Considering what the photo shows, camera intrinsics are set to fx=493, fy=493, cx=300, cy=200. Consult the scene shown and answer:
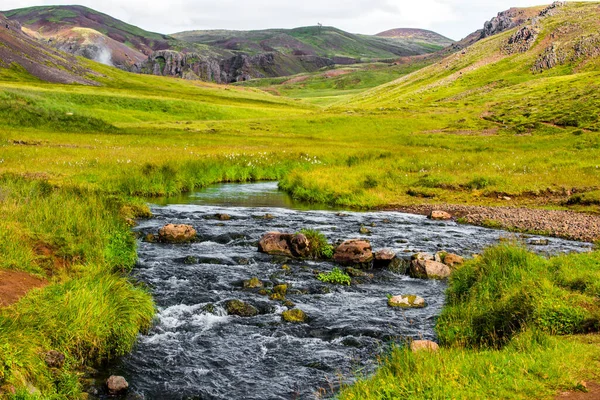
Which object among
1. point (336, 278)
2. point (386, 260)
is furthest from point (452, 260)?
point (336, 278)

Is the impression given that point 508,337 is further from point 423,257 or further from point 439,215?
point 439,215

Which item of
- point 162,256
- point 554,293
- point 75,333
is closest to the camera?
point 75,333

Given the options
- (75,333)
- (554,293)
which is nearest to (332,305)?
(554,293)

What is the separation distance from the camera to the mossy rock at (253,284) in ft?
55.1

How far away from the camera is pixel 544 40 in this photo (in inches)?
7456

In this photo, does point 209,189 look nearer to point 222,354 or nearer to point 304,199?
point 304,199

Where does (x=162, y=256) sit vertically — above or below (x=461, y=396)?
below

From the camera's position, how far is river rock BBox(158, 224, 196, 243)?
2256cm

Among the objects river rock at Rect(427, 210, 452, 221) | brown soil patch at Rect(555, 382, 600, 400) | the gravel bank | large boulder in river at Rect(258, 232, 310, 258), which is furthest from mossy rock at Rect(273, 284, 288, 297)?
river rock at Rect(427, 210, 452, 221)

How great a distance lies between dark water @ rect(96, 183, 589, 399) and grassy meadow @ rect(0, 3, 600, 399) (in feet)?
3.64

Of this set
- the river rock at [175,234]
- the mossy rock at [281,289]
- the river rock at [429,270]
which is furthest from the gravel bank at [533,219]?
the river rock at [175,234]

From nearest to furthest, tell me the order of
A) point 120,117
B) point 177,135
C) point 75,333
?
point 75,333 → point 177,135 → point 120,117

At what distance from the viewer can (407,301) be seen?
15492 millimetres

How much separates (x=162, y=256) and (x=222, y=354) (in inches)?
342
